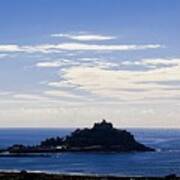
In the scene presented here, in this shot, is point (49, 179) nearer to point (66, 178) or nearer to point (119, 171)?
point (66, 178)

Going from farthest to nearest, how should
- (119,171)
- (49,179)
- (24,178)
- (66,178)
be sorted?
(119,171), (66,178), (49,179), (24,178)

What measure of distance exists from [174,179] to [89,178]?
74.0ft

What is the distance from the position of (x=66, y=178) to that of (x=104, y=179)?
8.10m

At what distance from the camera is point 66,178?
132 metres

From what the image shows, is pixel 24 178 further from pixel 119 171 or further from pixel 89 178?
pixel 119 171

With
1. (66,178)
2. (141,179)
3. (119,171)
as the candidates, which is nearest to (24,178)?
(66,178)

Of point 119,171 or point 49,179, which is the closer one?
point 49,179

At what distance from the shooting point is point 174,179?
391ft

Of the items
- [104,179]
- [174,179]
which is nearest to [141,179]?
[104,179]

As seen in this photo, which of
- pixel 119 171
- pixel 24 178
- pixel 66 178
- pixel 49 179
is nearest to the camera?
pixel 24 178

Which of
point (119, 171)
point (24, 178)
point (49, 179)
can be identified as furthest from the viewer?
point (119, 171)

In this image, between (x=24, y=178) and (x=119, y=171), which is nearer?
(x=24, y=178)

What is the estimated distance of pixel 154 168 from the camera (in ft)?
656

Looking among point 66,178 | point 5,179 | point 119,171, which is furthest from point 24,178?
point 119,171
